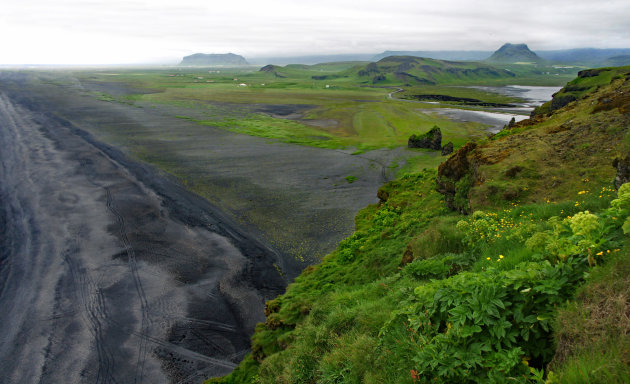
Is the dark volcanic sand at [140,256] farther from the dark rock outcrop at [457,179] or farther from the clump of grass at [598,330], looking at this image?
Answer: the clump of grass at [598,330]

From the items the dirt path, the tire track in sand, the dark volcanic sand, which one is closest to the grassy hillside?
the dirt path

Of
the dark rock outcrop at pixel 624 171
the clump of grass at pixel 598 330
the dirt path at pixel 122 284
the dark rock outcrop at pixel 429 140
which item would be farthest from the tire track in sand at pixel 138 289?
the dark rock outcrop at pixel 429 140

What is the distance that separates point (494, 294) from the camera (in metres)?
5.54

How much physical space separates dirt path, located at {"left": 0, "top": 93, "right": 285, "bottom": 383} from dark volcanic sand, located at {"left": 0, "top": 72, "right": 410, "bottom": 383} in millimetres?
85

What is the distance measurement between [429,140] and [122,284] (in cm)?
5319

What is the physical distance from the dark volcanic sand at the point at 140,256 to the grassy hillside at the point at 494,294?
6.29 meters

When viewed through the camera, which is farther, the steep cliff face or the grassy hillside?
the steep cliff face

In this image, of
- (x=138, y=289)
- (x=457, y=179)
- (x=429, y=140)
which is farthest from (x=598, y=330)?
(x=429, y=140)

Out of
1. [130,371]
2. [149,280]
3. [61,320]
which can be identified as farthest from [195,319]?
[61,320]

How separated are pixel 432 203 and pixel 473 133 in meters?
61.6

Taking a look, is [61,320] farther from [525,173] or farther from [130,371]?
[525,173]

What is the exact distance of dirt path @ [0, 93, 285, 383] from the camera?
1670 centimetres

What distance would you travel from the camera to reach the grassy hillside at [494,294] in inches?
190

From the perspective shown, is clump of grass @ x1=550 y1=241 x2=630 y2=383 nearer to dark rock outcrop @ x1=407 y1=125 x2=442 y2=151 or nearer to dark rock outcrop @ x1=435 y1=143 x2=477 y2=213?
dark rock outcrop @ x1=435 y1=143 x2=477 y2=213
